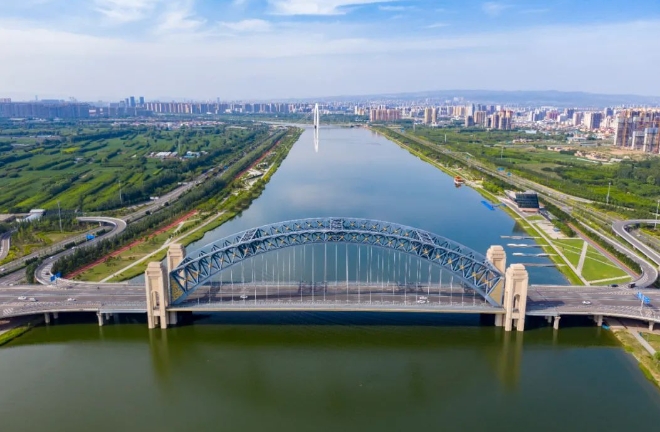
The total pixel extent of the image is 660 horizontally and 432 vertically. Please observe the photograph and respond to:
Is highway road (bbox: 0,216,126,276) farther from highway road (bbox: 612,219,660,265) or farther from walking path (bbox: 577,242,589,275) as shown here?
highway road (bbox: 612,219,660,265)

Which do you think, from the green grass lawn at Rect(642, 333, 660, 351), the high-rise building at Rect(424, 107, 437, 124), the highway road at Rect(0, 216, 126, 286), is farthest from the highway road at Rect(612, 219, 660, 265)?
the high-rise building at Rect(424, 107, 437, 124)

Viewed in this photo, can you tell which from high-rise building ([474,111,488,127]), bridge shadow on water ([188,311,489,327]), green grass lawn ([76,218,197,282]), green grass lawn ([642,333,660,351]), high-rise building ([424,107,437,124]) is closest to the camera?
green grass lawn ([642,333,660,351])

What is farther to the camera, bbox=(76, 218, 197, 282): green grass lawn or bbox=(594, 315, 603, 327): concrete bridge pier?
bbox=(76, 218, 197, 282): green grass lawn

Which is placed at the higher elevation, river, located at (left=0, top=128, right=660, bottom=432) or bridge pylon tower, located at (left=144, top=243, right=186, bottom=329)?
bridge pylon tower, located at (left=144, top=243, right=186, bottom=329)

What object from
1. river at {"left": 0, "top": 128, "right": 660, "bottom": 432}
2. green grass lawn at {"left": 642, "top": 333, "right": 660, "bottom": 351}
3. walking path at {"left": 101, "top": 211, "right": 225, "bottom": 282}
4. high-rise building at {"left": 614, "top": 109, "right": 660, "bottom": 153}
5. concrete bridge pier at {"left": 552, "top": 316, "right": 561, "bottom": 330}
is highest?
high-rise building at {"left": 614, "top": 109, "right": 660, "bottom": 153}

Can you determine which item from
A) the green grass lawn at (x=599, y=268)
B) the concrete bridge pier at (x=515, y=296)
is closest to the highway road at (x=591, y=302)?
the concrete bridge pier at (x=515, y=296)

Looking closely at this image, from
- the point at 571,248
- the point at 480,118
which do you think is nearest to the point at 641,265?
the point at 571,248

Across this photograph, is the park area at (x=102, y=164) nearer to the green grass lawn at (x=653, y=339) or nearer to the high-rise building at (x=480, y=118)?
the green grass lawn at (x=653, y=339)

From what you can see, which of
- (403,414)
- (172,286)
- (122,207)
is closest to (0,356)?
(172,286)
